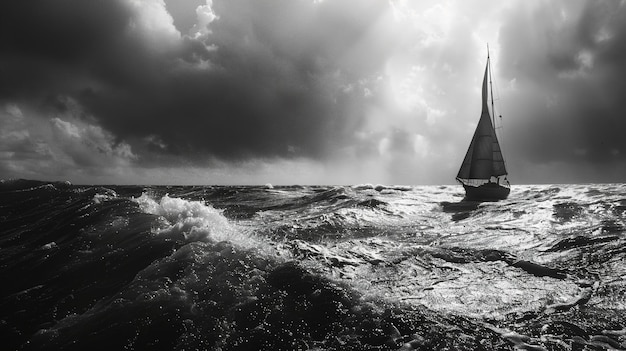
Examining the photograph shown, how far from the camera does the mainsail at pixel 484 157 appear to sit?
41.4m

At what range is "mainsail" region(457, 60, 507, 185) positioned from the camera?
41.4 meters

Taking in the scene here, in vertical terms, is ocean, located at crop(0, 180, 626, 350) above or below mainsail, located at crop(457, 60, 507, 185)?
below

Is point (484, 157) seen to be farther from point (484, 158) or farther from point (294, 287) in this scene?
point (294, 287)

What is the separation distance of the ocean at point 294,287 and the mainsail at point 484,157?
28624mm

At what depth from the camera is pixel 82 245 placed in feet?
33.1

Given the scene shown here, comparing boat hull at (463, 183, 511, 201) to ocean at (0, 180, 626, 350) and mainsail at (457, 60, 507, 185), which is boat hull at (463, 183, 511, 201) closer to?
mainsail at (457, 60, 507, 185)

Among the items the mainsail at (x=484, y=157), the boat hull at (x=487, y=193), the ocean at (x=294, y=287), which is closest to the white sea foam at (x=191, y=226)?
the ocean at (x=294, y=287)

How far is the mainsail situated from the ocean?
28624 mm

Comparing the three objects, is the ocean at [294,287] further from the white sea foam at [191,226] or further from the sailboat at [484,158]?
the sailboat at [484,158]

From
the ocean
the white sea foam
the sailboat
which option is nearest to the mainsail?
the sailboat

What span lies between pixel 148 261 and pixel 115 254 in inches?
58.9

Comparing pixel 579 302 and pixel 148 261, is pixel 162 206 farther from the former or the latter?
pixel 579 302

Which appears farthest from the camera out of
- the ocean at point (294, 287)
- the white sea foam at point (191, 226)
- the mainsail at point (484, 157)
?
the mainsail at point (484, 157)

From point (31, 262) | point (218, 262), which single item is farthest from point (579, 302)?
point (31, 262)
